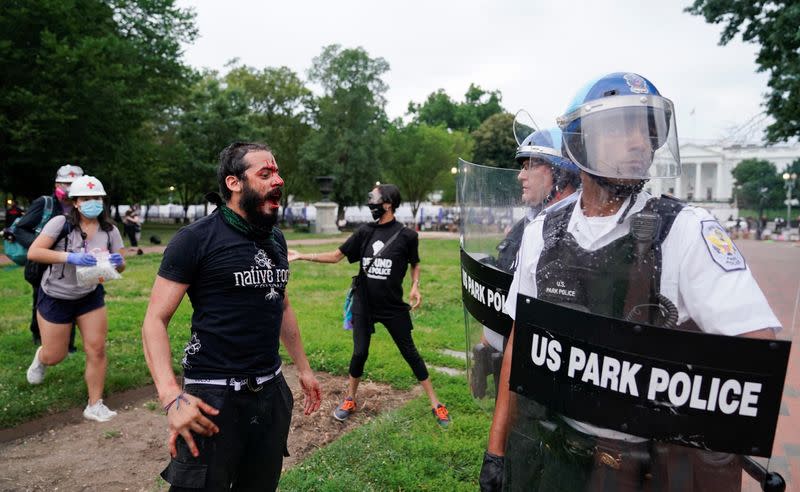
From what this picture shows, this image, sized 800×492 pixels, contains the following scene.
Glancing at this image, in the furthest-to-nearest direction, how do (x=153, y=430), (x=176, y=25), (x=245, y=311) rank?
1. (x=176, y=25)
2. (x=153, y=430)
3. (x=245, y=311)

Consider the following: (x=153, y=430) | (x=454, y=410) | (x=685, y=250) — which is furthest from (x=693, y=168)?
(x=153, y=430)

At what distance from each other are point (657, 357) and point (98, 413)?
4.65m

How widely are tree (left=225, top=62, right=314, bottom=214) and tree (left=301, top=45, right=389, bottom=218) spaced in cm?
110

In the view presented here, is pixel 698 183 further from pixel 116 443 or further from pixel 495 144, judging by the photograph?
pixel 495 144

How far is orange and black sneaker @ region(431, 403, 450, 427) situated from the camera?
4.54 meters

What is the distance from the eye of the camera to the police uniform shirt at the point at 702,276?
144cm

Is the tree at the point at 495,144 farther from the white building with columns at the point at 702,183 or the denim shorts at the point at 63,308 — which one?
the white building with columns at the point at 702,183

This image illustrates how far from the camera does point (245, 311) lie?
8.25ft

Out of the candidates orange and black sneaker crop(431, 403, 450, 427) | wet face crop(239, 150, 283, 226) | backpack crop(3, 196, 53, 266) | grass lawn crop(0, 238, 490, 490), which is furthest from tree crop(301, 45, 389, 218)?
wet face crop(239, 150, 283, 226)

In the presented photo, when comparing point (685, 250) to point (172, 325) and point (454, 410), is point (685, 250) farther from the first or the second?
point (172, 325)

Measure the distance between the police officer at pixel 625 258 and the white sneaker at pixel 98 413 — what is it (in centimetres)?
403

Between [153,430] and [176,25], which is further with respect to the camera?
[176,25]

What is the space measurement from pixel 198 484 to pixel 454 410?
9.63ft

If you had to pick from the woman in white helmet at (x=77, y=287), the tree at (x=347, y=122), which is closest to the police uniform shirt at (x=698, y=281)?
the woman in white helmet at (x=77, y=287)
